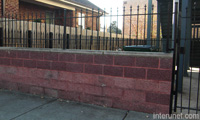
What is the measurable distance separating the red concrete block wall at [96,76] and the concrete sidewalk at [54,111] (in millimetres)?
213

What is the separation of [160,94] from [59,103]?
2.34 metres

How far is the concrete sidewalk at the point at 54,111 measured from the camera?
11.6 ft

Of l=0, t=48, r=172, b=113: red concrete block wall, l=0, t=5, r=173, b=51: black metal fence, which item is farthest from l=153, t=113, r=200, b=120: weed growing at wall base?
l=0, t=5, r=173, b=51: black metal fence

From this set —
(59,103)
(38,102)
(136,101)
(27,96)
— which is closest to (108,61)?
(136,101)

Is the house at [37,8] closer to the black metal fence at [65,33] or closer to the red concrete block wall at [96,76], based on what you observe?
the black metal fence at [65,33]

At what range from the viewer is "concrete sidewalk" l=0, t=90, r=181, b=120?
3523 millimetres

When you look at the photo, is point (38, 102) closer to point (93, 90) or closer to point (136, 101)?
point (93, 90)

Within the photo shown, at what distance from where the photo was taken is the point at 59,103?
436cm

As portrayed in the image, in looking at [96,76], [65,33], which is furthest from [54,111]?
[65,33]

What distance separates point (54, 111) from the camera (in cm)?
383

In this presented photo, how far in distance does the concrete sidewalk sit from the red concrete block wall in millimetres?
213

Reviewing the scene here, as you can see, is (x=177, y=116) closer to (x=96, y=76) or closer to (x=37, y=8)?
(x=96, y=76)

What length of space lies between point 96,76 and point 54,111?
1187mm

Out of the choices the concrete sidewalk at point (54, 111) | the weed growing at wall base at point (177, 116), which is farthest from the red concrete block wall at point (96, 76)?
the concrete sidewalk at point (54, 111)
